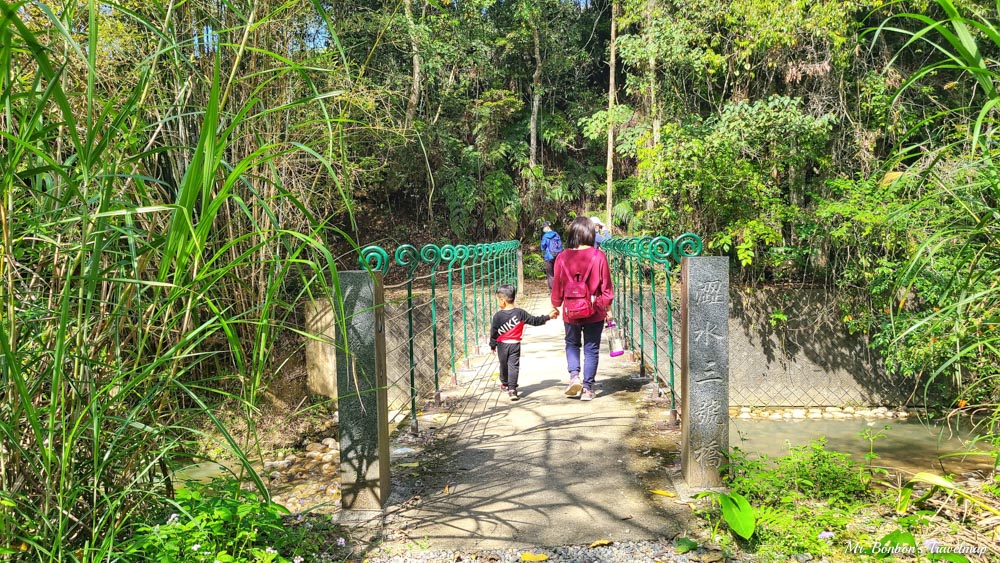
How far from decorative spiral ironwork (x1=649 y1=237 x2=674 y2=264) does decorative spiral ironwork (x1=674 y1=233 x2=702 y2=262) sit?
0.68 feet

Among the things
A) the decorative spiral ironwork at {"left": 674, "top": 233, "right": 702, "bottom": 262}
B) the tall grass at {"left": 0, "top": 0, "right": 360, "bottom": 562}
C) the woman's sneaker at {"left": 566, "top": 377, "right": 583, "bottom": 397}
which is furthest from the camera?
the woman's sneaker at {"left": 566, "top": 377, "right": 583, "bottom": 397}

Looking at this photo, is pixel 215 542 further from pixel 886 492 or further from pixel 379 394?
pixel 886 492

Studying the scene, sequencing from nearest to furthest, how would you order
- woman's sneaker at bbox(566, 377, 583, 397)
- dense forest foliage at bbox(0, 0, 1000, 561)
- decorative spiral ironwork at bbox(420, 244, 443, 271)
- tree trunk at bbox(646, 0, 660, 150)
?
dense forest foliage at bbox(0, 0, 1000, 561) → decorative spiral ironwork at bbox(420, 244, 443, 271) → woman's sneaker at bbox(566, 377, 583, 397) → tree trunk at bbox(646, 0, 660, 150)

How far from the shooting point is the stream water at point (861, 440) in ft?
20.6

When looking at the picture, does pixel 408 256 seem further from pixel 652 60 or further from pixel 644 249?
pixel 652 60

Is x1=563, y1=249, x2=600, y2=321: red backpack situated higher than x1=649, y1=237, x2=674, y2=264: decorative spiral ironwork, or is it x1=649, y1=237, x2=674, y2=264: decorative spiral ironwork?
x1=649, y1=237, x2=674, y2=264: decorative spiral ironwork

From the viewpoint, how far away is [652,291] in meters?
4.62

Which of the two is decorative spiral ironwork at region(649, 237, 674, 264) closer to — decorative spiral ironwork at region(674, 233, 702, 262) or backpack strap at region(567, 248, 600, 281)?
decorative spiral ironwork at region(674, 233, 702, 262)

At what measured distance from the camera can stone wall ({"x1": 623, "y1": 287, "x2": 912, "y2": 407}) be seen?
8055 mm

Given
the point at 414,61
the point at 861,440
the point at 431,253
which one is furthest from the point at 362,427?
the point at 414,61

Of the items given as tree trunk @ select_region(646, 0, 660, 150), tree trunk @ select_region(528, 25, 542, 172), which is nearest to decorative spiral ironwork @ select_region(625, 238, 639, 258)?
tree trunk @ select_region(646, 0, 660, 150)

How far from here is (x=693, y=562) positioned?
88.7 inches

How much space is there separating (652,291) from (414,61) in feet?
39.1

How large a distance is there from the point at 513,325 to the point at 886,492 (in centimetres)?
262
